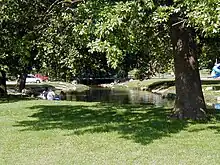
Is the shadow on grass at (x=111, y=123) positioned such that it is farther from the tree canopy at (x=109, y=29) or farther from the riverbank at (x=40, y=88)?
the riverbank at (x=40, y=88)

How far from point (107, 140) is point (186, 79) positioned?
14.5ft

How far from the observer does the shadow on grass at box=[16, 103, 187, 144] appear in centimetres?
1121

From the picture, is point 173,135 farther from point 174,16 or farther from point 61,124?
point 61,124

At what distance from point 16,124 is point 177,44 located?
5.37 meters

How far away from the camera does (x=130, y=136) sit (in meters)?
10.7

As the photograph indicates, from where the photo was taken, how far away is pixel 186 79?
45.1 feet

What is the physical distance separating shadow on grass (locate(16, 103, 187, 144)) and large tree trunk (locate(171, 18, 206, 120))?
26.7 inches

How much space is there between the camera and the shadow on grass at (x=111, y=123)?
11.2m

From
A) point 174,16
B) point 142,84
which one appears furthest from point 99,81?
point 174,16

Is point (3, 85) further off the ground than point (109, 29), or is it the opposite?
point (109, 29)

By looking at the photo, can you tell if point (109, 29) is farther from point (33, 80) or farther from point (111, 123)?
point (33, 80)

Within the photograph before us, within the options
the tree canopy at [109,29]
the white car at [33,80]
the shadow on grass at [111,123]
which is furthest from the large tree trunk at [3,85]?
the white car at [33,80]

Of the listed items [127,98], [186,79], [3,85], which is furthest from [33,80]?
[186,79]

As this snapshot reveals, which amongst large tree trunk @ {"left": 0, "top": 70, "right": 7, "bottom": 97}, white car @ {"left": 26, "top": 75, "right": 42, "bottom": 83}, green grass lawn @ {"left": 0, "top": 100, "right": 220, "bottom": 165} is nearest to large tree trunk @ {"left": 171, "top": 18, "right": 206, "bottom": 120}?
green grass lawn @ {"left": 0, "top": 100, "right": 220, "bottom": 165}
